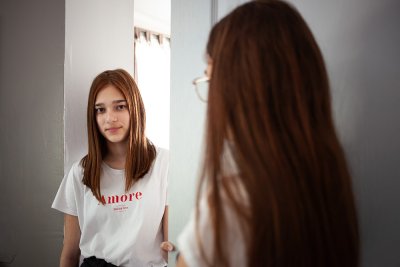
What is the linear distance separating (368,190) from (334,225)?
215 millimetres

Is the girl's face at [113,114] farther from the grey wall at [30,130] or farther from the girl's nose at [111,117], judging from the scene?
the grey wall at [30,130]

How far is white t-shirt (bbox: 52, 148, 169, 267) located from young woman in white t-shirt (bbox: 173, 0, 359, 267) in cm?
83

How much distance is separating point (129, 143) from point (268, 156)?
101 centimetres

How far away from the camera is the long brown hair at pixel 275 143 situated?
519 millimetres

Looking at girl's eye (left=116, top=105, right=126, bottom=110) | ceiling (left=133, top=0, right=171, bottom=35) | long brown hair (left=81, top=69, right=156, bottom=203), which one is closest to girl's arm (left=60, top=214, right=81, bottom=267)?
long brown hair (left=81, top=69, right=156, bottom=203)

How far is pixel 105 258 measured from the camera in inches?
51.8

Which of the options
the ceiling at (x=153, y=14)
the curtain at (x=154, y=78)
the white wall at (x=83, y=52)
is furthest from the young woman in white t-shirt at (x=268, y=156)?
the curtain at (x=154, y=78)

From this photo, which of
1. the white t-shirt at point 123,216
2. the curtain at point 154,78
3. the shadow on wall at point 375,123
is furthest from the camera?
the curtain at point 154,78

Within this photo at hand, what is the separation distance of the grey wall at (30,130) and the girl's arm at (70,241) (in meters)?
0.26

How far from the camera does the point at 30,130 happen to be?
5.95 ft

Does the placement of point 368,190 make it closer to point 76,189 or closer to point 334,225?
point 334,225

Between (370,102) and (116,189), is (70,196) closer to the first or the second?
(116,189)

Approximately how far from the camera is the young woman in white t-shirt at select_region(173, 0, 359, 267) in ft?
1.70

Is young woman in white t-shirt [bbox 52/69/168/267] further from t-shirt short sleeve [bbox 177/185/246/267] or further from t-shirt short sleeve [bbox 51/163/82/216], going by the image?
t-shirt short sleeve [bbox 177/185/246/267]
